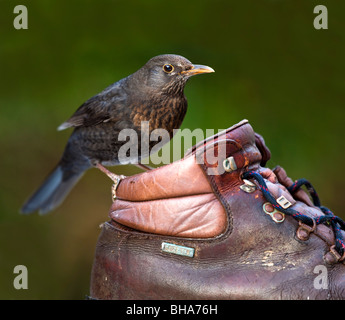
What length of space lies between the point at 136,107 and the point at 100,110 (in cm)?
21

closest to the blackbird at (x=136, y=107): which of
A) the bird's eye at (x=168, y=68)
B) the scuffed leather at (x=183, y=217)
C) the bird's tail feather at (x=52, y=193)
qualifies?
the bird's eye at (x=168, y=68)

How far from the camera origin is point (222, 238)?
1259 mm

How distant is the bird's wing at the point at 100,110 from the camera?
2.22 m

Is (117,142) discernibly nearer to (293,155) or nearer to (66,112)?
(66,112)

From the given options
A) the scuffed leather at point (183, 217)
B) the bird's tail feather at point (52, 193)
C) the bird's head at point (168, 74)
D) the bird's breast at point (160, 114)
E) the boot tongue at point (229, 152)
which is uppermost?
the bird's head at point (168, 74)

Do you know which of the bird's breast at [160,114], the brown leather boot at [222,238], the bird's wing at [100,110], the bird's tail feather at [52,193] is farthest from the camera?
the bird's tail feather at [52,193]

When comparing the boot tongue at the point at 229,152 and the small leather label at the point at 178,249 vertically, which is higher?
the boot tongue at the point at 229,152

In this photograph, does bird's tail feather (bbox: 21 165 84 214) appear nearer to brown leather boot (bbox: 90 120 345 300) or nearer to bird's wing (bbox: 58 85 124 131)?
bird's wing (bbox: 58 85 124 131)

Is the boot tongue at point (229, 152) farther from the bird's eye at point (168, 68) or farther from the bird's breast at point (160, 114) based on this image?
the bird's eye at point (168, 68)

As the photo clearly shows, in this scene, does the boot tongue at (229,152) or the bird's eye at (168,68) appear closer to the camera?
the boot tongue at (229,152)

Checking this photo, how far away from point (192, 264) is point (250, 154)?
0.32 m

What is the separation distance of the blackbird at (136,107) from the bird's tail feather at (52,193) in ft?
1.71

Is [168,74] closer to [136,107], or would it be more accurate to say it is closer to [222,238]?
[136,107]
